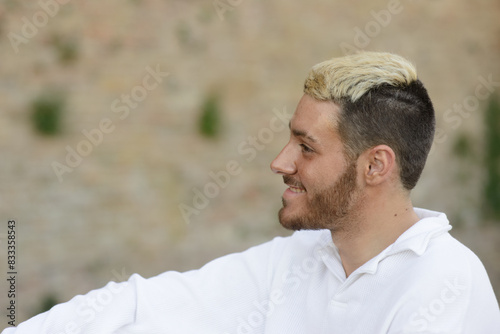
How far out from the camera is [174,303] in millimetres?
1898

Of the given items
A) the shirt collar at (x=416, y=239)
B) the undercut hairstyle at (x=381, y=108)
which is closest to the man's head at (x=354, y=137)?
the undercut hairstyle at (x=381, y=108)

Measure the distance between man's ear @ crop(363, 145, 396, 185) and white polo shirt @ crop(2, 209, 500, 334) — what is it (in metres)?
0.18

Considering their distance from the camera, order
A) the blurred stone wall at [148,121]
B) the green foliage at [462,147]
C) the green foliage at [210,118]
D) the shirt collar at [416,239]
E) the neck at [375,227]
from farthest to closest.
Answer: the green foliage at [462,147]
the green foliage at [210,118]
the blurred stone wall at [148,121]
the neck at [375,227]
the shirt collar at [416,239]

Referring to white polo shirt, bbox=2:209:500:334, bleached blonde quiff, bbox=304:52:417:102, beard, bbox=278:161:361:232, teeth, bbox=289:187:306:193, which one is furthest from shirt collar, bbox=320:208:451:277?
bleached blonde quiff, bbox=304:52:417:102

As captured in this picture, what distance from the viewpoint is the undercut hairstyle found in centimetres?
179

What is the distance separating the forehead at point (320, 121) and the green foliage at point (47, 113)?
2.85 meters

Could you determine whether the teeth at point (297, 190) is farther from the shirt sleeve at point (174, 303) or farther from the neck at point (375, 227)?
the shirt sleeve at point (174, 303)

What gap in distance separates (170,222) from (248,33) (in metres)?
1.63

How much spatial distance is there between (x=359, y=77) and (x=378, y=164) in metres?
0.25

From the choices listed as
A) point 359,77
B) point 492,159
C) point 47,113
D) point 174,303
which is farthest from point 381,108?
point 492,159

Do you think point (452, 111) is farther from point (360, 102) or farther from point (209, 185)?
point (360, 102)

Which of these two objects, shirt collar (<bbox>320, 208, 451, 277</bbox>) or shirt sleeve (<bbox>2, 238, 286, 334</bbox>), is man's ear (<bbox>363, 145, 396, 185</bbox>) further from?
shirt sleeve (<bbox>2, 238, 286, 334</bbox>)

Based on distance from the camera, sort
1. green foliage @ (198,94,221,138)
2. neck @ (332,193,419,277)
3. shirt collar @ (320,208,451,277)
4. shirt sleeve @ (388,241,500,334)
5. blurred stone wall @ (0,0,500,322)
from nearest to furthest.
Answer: shirt sleeve @ (388,241,500,334) → shirt collar @ (320,208,451,277) → neck @ (332,193,419,277) → blurred stone wall @ (0,0,500,322) → green foliage @ (198,94,221,138)

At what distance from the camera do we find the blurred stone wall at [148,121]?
13.8 feet
